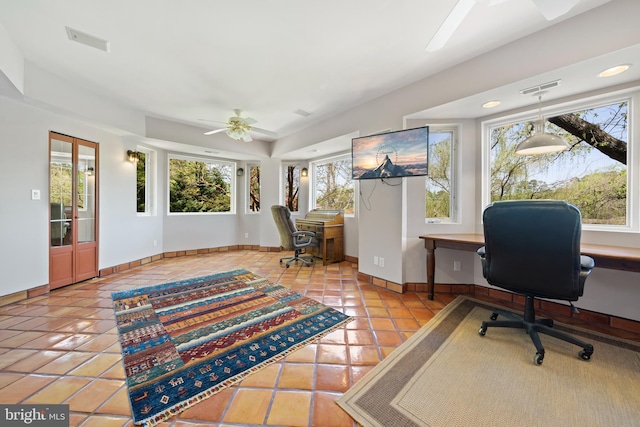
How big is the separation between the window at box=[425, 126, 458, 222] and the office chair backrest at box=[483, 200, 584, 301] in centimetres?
119

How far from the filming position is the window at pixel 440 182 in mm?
3098

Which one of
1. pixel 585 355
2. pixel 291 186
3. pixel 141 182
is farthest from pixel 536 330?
pixel 141 182

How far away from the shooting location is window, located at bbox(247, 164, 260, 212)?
597 centimetres

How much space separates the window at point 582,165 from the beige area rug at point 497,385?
1282 mm

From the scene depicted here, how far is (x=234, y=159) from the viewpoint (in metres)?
5.79

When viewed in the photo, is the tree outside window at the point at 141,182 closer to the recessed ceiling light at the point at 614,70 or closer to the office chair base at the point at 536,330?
the office chair base at the point at 536,330

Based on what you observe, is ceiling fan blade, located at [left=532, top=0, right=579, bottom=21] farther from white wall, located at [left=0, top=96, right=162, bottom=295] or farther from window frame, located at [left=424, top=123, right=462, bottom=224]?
white wall, located at [left=0, top=96, right=162, bottom=295]

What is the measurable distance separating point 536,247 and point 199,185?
19.4 feet

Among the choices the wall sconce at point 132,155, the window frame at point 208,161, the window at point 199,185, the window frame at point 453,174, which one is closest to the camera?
the window frame at point 453,174

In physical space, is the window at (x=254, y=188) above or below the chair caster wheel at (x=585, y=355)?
above

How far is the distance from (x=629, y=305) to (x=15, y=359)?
500cm

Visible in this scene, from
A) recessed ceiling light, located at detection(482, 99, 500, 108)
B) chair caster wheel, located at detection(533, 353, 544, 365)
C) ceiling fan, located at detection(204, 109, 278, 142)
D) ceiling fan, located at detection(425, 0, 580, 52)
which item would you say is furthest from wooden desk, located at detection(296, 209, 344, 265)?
ceiling fan, located at detection(425, 0, 580, 52)

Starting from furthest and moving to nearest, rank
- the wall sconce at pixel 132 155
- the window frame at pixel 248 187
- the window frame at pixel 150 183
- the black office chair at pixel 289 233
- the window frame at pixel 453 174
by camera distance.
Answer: the window frame at pixel 248 187, the window frame at pixel 150 183, the black office chair at pixel 289 233, the wall sconce at pixel 132 155, the window frame at pixel 453 174

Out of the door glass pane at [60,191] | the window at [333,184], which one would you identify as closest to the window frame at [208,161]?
the door glass pane at [60,191]
